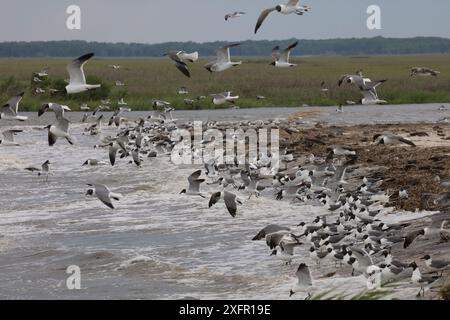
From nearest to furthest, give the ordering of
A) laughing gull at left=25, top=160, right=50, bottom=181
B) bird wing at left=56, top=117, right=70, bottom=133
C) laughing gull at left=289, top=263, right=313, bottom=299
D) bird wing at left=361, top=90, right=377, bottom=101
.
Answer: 1. laughing gull at left=289, top=263, right=313, bottom=299
2. bird wing at left=56, top=117, right=70, bottom=133
3. bird wing at left=361, top=90, right=377, bottom=101
4. laughing gull at left=25, top=160, right=50, bottom=181

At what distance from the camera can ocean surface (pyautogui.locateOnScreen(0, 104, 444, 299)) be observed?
13078mm

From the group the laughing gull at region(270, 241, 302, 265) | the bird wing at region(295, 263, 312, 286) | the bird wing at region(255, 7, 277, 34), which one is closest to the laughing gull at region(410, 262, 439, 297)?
the bird wing at region(295, 263, 312, 286)

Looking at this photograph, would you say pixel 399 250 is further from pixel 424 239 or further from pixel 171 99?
pixel 171 99

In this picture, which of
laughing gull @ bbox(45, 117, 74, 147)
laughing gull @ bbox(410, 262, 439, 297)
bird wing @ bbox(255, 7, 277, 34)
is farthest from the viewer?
laughing gull @ bbox(45, 117, 74, 147)

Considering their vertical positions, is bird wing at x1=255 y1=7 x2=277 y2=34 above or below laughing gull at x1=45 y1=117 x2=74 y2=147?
above

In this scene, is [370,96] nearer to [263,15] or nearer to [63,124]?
[263,15]

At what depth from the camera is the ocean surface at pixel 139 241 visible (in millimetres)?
13078

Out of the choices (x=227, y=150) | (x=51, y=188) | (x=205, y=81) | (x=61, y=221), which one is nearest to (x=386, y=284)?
(x=61, y=221)

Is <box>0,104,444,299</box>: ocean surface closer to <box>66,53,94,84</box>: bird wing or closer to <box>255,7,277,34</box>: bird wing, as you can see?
<box>66,53,94,84</box>: bird wing

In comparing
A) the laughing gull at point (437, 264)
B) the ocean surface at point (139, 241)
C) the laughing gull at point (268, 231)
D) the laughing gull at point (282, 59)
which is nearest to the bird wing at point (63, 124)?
the ocean surface at point (139, 241)

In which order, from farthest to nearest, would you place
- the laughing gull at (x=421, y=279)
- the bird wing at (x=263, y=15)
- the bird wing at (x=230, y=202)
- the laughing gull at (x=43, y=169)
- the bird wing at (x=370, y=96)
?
the laughing gull at (x=43, y=169), the bird wing at (x=370, y=96), the bird wing at (x=263, y=15), the bird wing at (x=230, y=202), the laughing gull at (x=421, y=279)

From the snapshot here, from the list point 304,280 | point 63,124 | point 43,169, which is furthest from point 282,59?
point 43,169

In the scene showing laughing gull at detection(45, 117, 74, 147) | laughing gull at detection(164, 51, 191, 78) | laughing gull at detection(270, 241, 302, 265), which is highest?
laughing gull at detection(164, 51, 191, 78)

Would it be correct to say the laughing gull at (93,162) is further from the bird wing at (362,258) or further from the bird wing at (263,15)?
the bird wing at (362,258)
